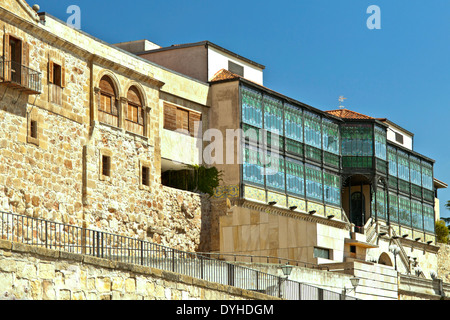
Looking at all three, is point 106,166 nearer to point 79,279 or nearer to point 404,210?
point 79,279

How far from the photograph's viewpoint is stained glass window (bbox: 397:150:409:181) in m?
60.4

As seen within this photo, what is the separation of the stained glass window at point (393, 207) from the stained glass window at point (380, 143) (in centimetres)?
305

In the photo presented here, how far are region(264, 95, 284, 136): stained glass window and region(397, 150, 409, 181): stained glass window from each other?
1399 centimetres

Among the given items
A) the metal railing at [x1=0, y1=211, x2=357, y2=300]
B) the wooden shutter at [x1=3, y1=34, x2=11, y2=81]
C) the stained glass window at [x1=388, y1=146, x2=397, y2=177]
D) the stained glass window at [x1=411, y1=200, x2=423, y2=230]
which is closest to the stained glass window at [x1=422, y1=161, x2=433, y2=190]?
the stained glass window at [x1=411, y1=200, x2=423, y2=230]

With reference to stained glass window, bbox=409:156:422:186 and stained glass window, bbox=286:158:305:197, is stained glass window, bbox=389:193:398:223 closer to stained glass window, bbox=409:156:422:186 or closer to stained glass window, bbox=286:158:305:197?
stained glass window, bbox=409:156:422:186

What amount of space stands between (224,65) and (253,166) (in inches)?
244

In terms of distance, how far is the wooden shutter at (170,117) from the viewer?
44.6 meters

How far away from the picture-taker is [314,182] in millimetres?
51250

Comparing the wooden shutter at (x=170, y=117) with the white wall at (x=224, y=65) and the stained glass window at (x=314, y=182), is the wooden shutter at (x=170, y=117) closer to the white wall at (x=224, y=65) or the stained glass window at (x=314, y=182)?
the white wall at (x=224, y=65)

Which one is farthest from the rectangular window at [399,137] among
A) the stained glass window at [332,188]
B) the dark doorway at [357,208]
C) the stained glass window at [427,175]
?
the stained glass window at [332,188]
